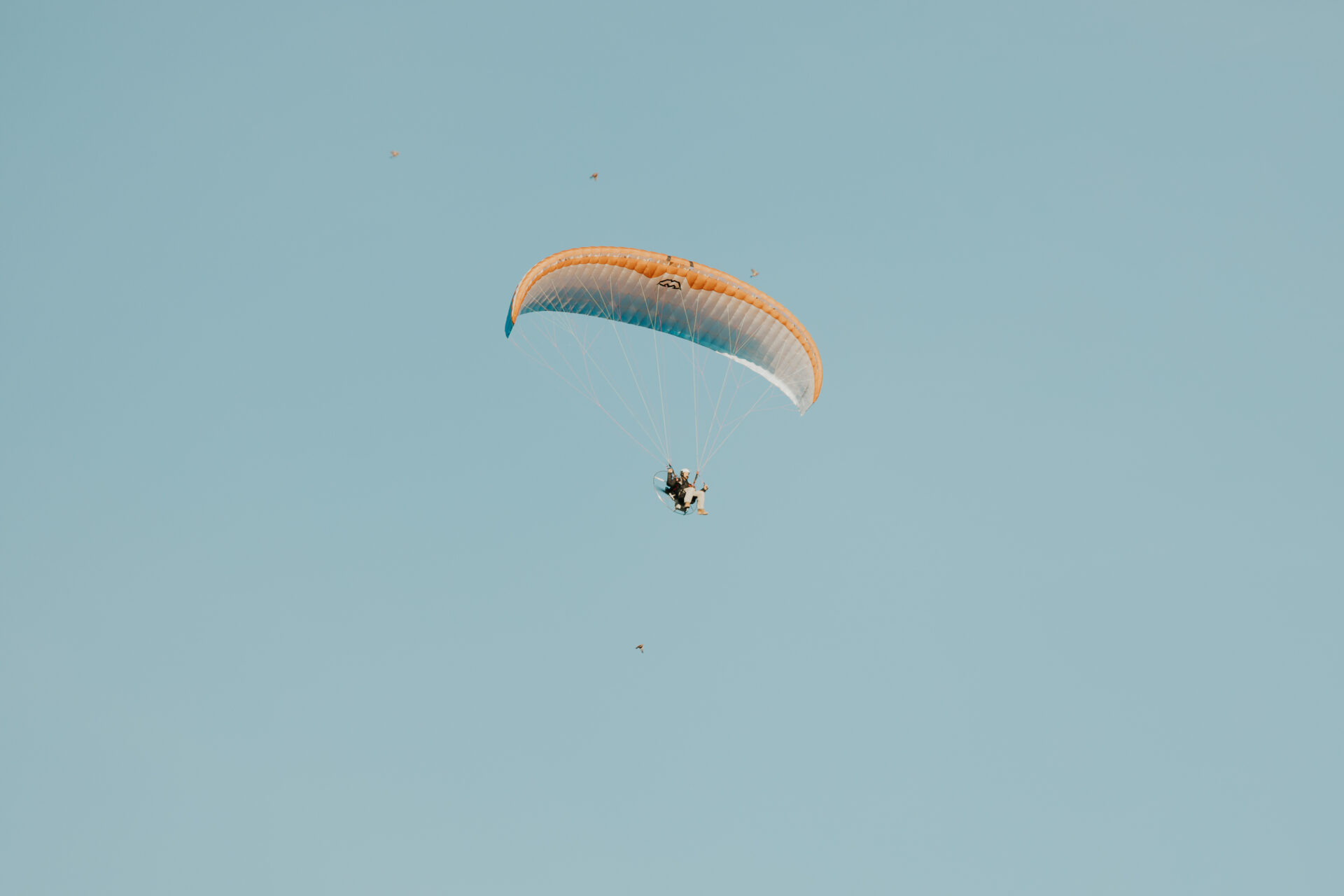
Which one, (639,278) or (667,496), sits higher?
(639,278)

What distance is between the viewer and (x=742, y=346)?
139ft

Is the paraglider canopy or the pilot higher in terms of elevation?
the paraglider canopy

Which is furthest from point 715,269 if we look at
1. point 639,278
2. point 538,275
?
point 538,275

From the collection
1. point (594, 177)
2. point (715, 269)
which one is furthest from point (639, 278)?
point (594, 177)

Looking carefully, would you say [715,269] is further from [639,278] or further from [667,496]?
[667,496]

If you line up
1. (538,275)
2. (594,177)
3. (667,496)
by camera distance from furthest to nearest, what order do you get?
(594,177) < (667,496) < (538,275)

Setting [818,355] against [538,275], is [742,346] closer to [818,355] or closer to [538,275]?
[818,355]

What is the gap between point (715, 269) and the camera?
40.9m

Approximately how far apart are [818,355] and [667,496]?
6.08 metres

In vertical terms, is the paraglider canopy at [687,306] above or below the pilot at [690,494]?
above

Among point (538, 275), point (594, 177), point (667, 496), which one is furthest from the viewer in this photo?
point (594, 177)

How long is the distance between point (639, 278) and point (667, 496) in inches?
230

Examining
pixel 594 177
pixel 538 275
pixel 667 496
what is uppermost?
pixel 594 177

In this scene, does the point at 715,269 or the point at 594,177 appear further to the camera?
the point at 594,177
